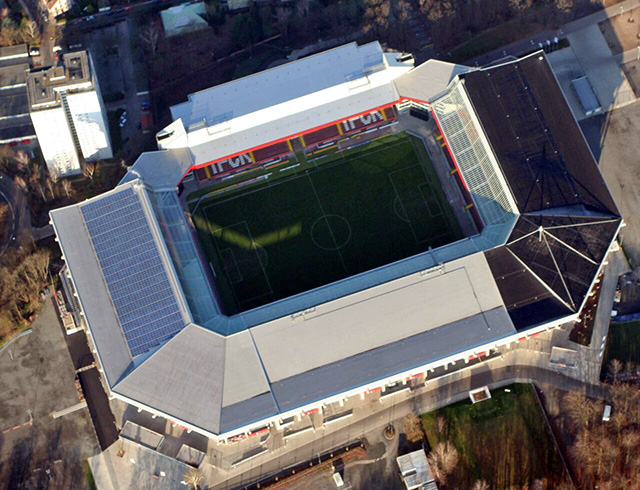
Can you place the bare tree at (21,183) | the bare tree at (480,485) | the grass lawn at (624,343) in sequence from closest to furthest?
the bare tree at (480,485) < the grass lawn at (624,343) < the bare tree at (21,183)

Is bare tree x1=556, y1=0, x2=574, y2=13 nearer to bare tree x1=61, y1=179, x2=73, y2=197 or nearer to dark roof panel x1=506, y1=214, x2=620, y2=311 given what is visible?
dark roof panel x1=506, y1=214, x2=620, y2=311

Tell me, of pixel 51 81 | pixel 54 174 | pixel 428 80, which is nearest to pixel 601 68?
pixel 428 80

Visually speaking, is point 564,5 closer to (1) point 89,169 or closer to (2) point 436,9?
(2) point 436,9

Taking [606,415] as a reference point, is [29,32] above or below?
above

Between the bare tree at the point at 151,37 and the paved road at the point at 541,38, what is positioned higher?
the bare tree at the point at 151,37

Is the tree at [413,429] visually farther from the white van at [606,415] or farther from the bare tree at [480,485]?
the white van at [606,415]

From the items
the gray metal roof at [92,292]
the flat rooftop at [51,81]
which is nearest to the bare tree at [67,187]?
the gray metal roof at [92,292]
